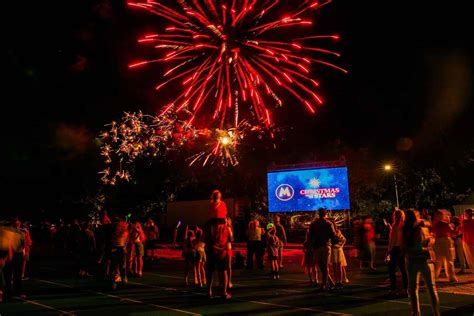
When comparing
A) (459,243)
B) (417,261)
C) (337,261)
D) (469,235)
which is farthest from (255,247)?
(417,261)

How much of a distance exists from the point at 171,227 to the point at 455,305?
29716mm

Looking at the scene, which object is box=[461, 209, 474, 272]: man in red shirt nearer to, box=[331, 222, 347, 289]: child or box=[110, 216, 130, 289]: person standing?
box=[331, 222, 347, 289]: child

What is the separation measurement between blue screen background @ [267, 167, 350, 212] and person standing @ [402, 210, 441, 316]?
800 inches

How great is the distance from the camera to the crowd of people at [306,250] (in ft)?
24.1

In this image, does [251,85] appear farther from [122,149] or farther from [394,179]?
[394,179]

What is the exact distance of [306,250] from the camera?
464 inches

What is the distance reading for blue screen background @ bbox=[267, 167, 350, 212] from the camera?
27.5 metres

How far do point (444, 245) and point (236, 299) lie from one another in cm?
558

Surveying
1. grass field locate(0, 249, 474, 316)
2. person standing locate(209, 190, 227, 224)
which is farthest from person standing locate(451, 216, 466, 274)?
person standing locate(209, 190, 227, 224)

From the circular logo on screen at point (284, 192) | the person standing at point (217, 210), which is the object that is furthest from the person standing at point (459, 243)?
the circular logo on screen at point (284, 192)

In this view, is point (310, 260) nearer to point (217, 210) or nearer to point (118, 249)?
point (217, 210)

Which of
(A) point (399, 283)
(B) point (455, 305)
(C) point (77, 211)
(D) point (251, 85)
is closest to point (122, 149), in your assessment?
(C) point (77, 211)

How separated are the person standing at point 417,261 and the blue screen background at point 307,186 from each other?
20328 mm

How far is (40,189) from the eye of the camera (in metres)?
35.3
